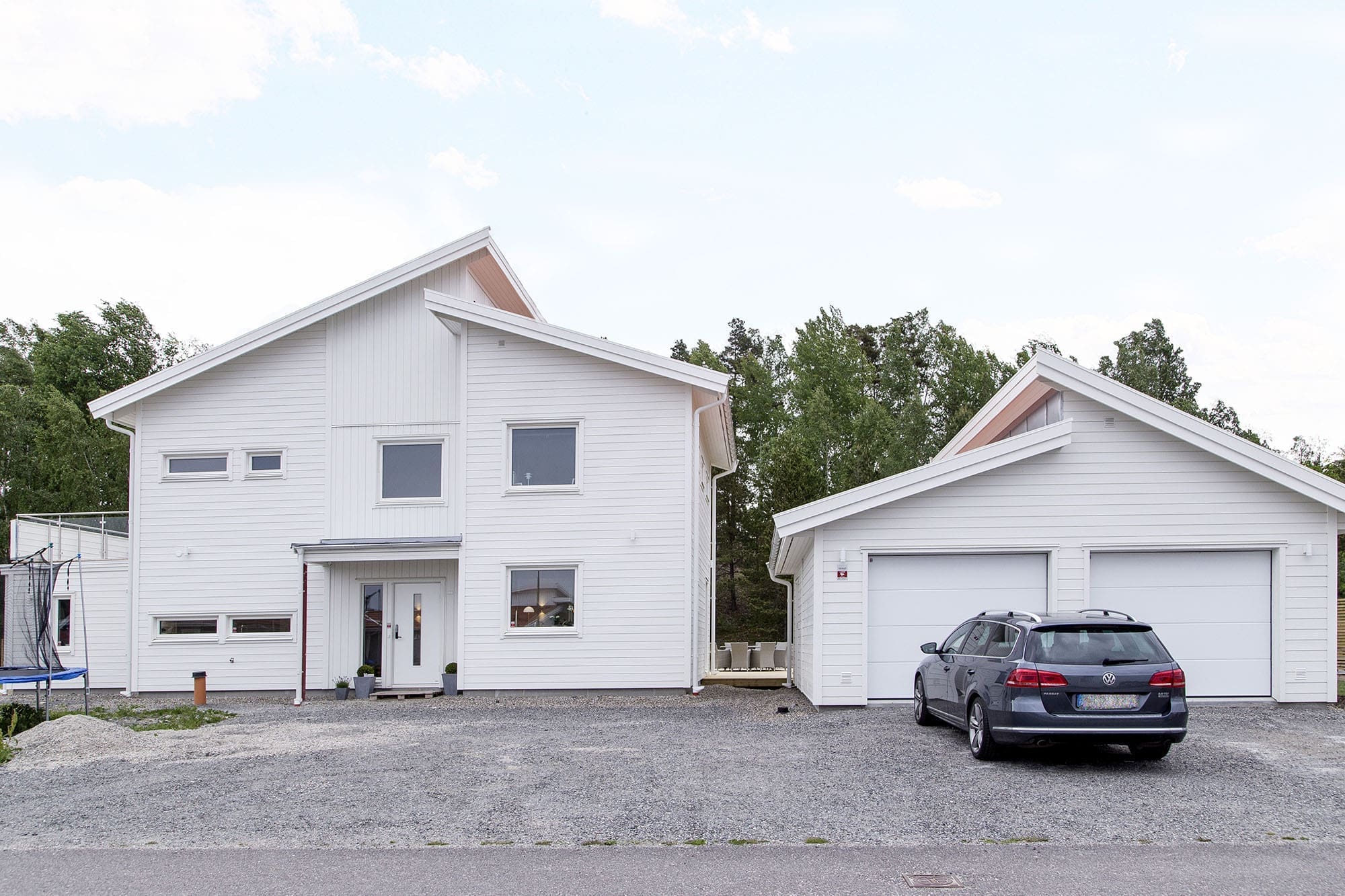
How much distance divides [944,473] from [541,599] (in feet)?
22.8

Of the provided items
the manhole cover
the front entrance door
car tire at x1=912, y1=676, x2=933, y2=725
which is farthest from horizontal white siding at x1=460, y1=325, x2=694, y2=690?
the manhole cover

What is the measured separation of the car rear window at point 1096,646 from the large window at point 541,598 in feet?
31.3

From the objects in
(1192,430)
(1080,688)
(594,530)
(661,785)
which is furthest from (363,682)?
(1192,430)

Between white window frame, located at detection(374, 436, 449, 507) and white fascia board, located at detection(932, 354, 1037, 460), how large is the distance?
8202 mm

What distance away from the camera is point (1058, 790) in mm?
9211

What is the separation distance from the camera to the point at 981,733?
34.8ft

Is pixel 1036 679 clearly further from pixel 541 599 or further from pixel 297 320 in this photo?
pixel 297 320

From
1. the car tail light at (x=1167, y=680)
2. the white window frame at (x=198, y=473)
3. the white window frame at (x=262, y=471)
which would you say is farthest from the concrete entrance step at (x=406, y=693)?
the car tail light at (x=1167, y=680)

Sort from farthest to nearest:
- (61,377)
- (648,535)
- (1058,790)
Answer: (61,377)
(648,535)
(1058,790)

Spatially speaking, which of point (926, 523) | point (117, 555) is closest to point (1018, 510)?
point (926, 523)

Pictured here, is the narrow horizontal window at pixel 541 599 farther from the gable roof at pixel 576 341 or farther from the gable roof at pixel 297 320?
the gable roof at pixel 297 320

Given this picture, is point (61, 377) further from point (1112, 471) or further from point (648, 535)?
point (1112, 471)

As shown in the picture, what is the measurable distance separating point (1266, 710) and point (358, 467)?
14.0m

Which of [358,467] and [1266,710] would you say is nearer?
[1266,710]
